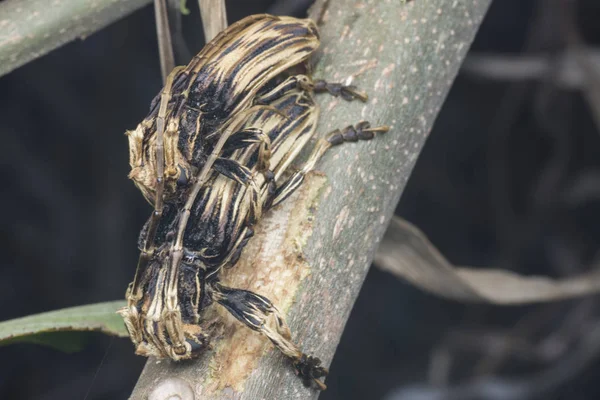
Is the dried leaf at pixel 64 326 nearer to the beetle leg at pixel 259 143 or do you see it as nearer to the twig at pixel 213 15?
→ the beetle leg at pixel 259 143

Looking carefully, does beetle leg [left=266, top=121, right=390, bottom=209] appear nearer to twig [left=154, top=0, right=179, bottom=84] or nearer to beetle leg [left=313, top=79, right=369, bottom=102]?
beetle leg [left=313, top=79, right=369, bottom=102]

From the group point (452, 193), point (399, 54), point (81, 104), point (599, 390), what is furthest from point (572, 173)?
point (81, 104)

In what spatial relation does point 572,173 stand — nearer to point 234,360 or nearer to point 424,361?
→ point 424,361

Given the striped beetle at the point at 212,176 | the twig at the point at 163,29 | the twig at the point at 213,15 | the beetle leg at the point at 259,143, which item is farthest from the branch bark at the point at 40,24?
the beetle leg at the point at 259,143

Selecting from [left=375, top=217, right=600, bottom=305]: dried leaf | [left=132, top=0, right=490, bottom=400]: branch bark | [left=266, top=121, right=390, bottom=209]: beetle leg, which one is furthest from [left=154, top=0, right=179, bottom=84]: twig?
[left=375, top=217, right=600, bottom=305]: dried leaf

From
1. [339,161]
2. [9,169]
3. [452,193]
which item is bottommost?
[452,193]

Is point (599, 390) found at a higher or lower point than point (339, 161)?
lower
